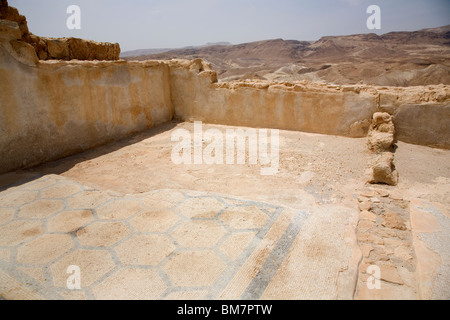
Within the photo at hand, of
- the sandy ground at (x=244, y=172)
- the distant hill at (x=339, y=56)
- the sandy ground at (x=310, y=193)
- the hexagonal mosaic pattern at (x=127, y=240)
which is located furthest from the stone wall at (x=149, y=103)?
the distant hill at (x=339, y=56)

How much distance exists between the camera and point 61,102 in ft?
15.1

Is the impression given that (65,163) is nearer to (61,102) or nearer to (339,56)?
(61,102)

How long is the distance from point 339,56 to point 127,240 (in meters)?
42.1

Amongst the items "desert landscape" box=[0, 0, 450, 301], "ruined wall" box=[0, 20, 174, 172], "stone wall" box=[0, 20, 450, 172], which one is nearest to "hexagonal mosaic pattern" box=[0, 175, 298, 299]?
"desert landscape" box=[0, 0, 450, 301]

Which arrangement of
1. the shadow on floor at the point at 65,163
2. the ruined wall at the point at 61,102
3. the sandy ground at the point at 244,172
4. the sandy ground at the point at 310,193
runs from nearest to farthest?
the sandy ground at the point at 310,193
the sandy ground at the point at 244,172
the shadow on floor at the point at 65,163
the ruined wall at the point at 61,102

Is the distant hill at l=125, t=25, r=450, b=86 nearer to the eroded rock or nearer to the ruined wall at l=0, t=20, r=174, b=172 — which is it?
the eroded rock

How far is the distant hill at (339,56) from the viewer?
58.6ft

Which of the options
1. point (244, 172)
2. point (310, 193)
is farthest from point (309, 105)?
point (310, 193)

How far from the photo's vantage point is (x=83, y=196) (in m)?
3.34

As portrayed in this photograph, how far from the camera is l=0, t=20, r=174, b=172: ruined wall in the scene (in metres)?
3.92

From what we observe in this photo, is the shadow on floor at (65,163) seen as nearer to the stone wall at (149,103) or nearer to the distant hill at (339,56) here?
the stone wall at (149,103)

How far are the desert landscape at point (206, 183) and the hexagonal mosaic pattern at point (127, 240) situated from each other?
0.02 meters

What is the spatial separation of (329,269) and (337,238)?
43 centimetres

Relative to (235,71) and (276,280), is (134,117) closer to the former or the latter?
(276,280)
